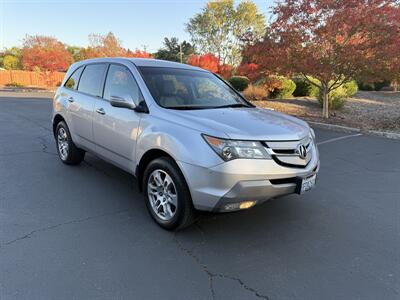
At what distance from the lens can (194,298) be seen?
245cm

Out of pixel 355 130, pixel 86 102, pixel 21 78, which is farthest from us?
pixel 21 78

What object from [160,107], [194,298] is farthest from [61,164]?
[194,298]

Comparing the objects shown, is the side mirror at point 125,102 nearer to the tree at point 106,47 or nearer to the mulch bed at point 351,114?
the mulch bed at point 351,114

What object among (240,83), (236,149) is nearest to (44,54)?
(240,83)

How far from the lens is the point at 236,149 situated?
2.93 meters

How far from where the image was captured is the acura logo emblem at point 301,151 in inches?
128

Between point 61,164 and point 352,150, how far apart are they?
6.02 metres

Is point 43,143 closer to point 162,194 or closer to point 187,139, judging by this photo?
point 162,194

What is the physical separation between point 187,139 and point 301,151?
1.16 meters

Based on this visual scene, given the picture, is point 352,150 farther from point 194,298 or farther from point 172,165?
point 194,298

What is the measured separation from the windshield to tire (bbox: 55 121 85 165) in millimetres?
2083

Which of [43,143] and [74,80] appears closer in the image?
[74,80]

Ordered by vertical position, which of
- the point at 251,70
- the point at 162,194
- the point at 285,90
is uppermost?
the point at 251,70

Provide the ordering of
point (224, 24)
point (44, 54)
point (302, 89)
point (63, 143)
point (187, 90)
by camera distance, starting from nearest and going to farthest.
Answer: point (187, 90) → point (63, 143) → point (302, 89) → point (44, 54) → point (224, 24)
